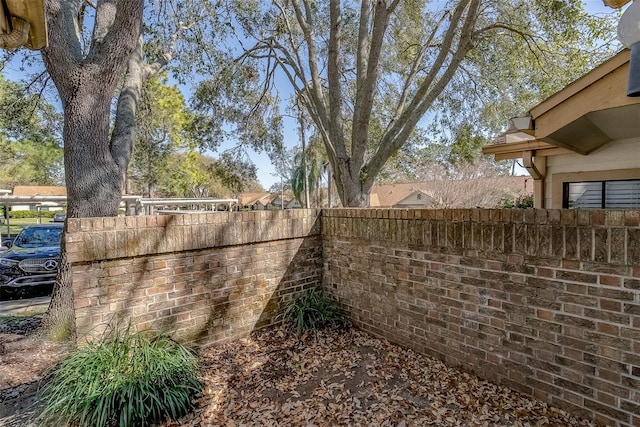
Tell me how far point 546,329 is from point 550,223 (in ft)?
2.69

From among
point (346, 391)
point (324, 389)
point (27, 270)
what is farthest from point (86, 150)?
point (27, 270)

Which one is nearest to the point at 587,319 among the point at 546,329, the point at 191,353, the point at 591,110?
the point at 546,329

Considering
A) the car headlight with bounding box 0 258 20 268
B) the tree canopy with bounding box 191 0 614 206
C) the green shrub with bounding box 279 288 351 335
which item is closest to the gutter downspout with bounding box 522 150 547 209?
the tree canopy with bounding box 191 0 614 206

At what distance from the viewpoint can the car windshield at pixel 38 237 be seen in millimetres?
8039

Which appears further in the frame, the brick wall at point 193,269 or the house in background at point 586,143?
the brick wall at point 193,269

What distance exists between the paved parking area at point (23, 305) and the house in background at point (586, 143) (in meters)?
8.16

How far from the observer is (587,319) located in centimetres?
235

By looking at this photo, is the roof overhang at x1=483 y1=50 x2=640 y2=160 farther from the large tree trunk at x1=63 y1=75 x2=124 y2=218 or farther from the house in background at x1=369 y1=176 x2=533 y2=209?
the house in background at x1=369 y1=176 x2=533 y2=209

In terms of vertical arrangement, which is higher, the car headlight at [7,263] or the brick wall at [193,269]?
the brick wall at [193,269]

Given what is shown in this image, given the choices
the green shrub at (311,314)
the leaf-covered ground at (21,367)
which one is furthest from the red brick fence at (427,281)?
the leaf-covered ground at (21,367)

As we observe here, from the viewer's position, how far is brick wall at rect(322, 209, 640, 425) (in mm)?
2213

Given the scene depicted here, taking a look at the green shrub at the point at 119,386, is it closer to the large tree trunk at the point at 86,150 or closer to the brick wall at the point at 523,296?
the large tree trunk at the point at 86,150

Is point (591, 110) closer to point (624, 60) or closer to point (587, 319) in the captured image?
point (624, 60)

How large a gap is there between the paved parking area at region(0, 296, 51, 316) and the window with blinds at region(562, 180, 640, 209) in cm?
880
